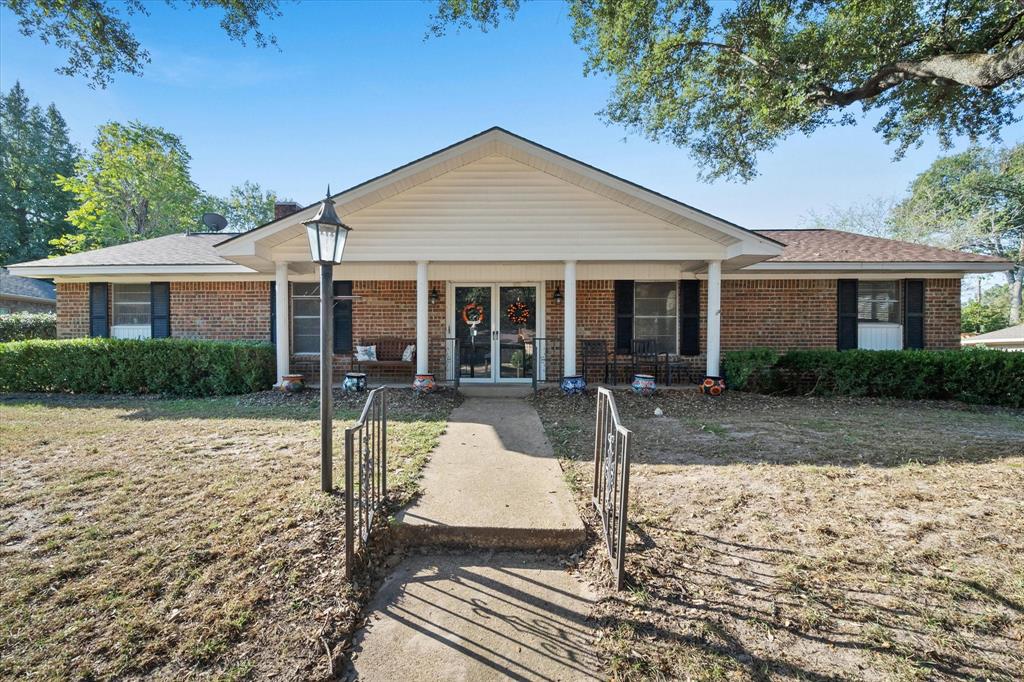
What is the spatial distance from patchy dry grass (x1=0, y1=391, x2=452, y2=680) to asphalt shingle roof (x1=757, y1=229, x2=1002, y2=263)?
960cm

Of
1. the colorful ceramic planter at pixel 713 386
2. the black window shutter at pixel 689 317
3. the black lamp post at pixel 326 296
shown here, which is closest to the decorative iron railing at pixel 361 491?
the black lamp post at pixel 326 296

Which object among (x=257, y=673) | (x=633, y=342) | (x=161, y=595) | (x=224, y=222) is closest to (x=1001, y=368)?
(x=633, y=342)

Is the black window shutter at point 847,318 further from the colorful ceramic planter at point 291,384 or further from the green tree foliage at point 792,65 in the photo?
the colorful ceramic planter at point 291,384

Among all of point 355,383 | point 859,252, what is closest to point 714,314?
point 859,252

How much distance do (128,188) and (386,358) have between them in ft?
87.0

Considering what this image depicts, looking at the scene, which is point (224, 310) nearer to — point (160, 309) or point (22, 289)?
point (160, 309)

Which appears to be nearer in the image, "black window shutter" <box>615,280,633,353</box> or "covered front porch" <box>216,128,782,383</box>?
"covered front porch" <box>216,128,782,383</box>

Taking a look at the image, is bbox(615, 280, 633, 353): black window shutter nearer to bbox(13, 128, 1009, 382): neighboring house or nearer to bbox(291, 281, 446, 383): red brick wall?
bbox(13, 128, 1009, 382): neighboring house

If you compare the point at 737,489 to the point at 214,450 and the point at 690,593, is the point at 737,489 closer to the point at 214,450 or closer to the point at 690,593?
the point at 690,593

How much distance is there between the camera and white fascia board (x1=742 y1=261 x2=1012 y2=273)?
940 cm

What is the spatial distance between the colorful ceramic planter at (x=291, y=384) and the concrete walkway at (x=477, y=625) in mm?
6728

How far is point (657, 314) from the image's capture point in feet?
33.4

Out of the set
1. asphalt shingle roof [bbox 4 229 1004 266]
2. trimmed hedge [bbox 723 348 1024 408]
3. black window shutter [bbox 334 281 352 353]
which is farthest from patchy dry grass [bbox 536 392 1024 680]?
black window shutter [bbox 334 281 352 353]

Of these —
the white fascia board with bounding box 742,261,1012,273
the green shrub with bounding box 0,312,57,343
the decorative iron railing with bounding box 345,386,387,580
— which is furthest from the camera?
the green shrub with bounding box 0,312,57,343
